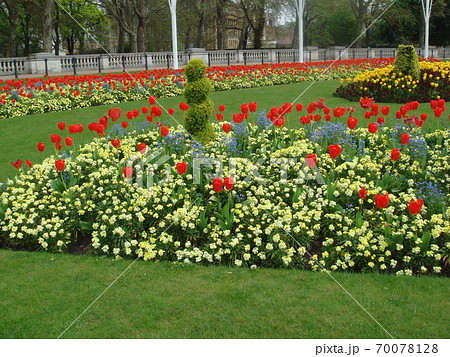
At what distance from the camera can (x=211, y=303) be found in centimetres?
406

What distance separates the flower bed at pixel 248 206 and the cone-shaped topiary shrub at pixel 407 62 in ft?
26.8

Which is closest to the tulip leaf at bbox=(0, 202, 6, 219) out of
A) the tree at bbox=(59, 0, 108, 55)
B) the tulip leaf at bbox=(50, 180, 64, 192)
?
the tulip leaf at bbox=(50, 180, 64, 192)

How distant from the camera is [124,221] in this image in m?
5.30

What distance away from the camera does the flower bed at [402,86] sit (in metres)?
14.2

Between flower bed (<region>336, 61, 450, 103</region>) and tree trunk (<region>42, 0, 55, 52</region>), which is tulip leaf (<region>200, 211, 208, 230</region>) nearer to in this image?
flower bed (<region>336, 61, 450, 103</region>)

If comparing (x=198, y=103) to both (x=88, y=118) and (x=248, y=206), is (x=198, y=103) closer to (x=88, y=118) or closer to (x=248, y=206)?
(x=248, y=206)

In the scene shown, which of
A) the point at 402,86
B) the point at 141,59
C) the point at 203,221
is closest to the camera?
the point at 203,221

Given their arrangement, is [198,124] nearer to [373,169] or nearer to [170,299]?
[373,169]

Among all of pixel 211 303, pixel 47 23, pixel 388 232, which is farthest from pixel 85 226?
pixel 47 23

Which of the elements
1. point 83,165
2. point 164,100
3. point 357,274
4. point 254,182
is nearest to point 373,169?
point 254,182

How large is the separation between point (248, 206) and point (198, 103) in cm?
236

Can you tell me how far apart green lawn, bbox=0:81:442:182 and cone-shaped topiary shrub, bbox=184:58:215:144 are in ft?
5.53

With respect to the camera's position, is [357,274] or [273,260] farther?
[273,260]

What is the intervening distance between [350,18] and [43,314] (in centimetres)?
4031
